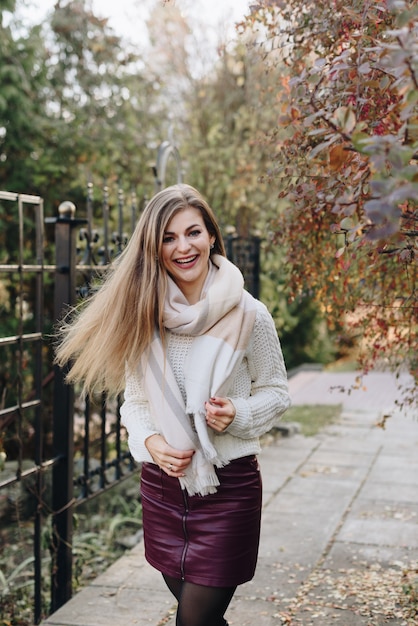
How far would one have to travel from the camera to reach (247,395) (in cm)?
261

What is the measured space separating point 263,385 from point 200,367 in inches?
10.8

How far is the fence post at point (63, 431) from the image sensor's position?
3.88m

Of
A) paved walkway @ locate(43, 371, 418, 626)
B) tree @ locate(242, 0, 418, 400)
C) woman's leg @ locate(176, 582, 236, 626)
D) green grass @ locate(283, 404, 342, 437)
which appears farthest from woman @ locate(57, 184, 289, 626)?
green grass @ locate(283, 404, 342, 437)

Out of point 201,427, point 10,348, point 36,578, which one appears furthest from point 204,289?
point 10,348

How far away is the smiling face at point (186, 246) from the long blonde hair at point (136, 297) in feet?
0.07

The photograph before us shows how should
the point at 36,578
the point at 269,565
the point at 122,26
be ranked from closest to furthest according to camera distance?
the point at 36,578 → the point at 269,565 → the point at 122,26

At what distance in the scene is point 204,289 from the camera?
2598 mm

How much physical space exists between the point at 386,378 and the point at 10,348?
6463mm

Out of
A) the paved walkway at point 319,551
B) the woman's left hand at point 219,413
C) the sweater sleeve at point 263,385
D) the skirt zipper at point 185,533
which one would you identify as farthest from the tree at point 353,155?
the skirt zipper at point 185,533

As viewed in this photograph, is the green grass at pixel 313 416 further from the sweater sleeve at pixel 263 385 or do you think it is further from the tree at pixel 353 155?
the sweater sleeve at pixel 263 385

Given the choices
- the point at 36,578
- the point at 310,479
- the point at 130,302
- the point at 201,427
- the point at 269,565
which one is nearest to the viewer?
the point at 201,427

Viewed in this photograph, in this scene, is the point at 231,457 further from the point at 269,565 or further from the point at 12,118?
the point at 12,118

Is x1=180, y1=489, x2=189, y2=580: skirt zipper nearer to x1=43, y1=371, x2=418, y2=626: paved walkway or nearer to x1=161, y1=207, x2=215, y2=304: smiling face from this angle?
x1=161, y1=207, x2=215, y2=304: smiling face

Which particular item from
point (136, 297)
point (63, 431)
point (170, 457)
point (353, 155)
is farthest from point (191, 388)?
point (63, 431)
